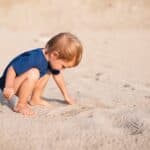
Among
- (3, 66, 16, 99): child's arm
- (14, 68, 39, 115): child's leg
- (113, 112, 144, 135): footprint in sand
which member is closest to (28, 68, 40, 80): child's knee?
(14, 68, 39, 115): child's leg

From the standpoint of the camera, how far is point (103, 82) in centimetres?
591

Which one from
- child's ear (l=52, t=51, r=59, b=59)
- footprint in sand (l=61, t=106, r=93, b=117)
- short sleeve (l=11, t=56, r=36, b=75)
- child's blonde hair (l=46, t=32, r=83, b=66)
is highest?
child's blonde hair (l=46, t=32, r=83, b=66)

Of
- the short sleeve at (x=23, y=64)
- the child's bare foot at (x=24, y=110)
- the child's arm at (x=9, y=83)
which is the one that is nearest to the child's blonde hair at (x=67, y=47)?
the short sleeve at (x=23, y=64)

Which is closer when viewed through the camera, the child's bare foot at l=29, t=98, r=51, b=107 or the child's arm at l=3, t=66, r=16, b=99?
the child's arm at l=3, t=66, r=16, b=99

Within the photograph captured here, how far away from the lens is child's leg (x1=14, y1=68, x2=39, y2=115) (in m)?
4.36

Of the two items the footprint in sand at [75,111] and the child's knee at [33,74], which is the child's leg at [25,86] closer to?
the child's knee at [33,74]

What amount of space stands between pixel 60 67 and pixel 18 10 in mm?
8053

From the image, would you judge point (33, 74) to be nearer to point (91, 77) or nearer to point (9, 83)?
point (9, 83)

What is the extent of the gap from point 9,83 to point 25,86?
14 centimetres

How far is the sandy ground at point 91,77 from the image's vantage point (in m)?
3.71

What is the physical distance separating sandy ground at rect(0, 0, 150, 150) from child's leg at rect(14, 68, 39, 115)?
0.31ft

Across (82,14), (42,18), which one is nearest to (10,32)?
(42,18)

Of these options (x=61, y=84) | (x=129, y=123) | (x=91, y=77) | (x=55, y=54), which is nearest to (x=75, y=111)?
(x=61, y=84)

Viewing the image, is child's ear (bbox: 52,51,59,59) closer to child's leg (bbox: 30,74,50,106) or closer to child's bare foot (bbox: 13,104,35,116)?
child's leg (bbox: 30,74,50,106)
